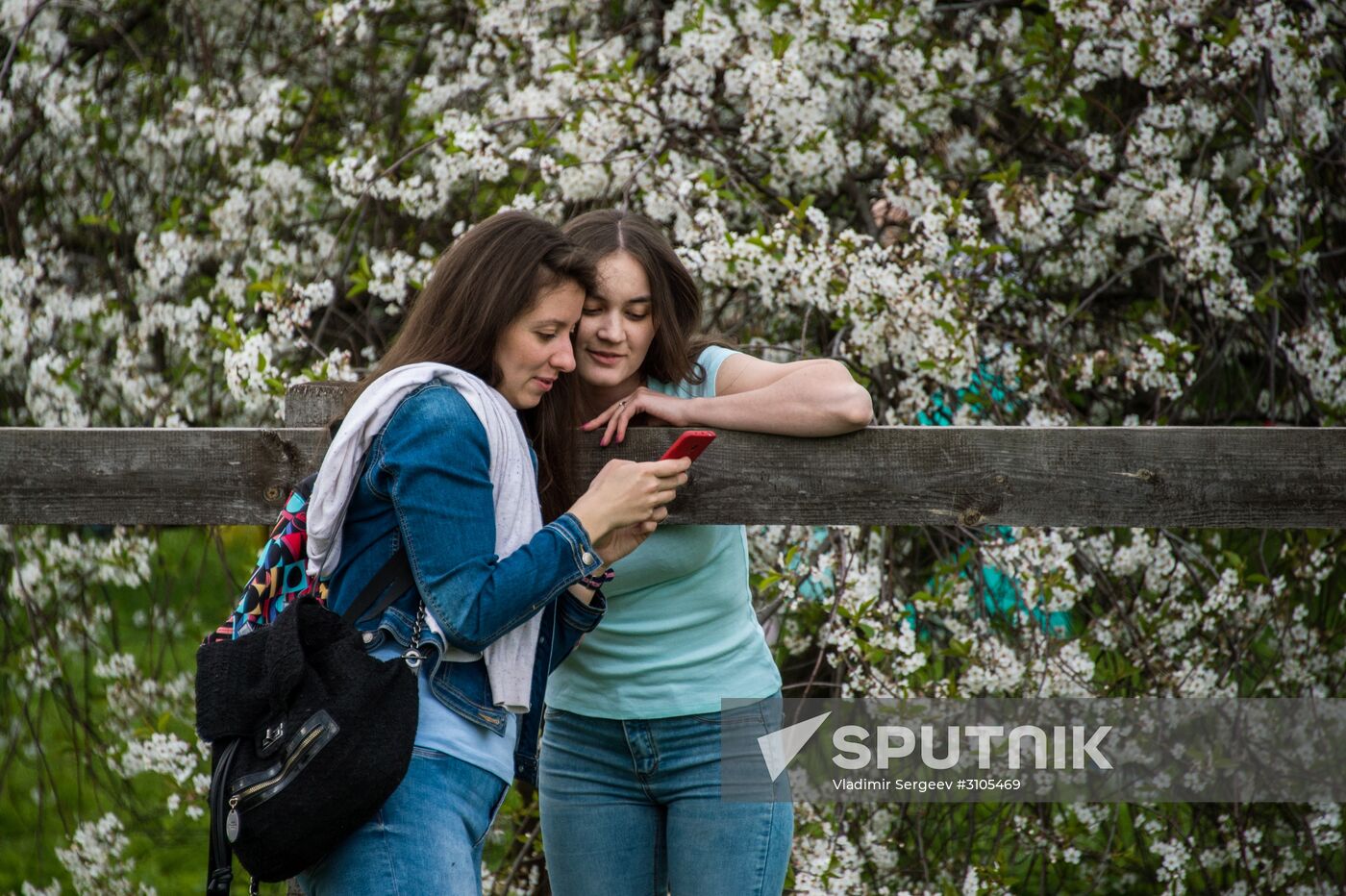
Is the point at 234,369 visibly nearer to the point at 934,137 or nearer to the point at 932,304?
the point at 932,304

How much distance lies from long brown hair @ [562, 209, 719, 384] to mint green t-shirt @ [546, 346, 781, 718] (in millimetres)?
292

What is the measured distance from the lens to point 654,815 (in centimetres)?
200

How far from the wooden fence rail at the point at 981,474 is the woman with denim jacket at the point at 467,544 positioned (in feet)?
0.61

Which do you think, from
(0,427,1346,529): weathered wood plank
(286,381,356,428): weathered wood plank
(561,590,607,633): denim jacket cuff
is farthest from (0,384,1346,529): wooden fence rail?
(561,590,607,633): denim jacket cuff

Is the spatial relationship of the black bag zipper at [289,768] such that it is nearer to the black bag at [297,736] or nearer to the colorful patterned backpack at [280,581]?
the black bag at [297,736]

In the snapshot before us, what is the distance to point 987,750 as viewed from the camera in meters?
2.97

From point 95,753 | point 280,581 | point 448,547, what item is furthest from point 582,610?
point 95,753

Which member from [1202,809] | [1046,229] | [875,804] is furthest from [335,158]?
[1202,809]

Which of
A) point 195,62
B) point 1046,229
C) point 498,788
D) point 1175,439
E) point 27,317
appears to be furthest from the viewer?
point 195,62

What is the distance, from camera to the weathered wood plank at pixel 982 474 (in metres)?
1.88

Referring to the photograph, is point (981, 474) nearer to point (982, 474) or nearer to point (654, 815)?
point (982, 474)

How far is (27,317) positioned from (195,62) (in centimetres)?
104

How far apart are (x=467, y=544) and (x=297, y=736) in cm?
30

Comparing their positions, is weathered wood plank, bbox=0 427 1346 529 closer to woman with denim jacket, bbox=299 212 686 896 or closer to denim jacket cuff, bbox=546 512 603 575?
woman with denim jacket, bbox=299 212 686 896
